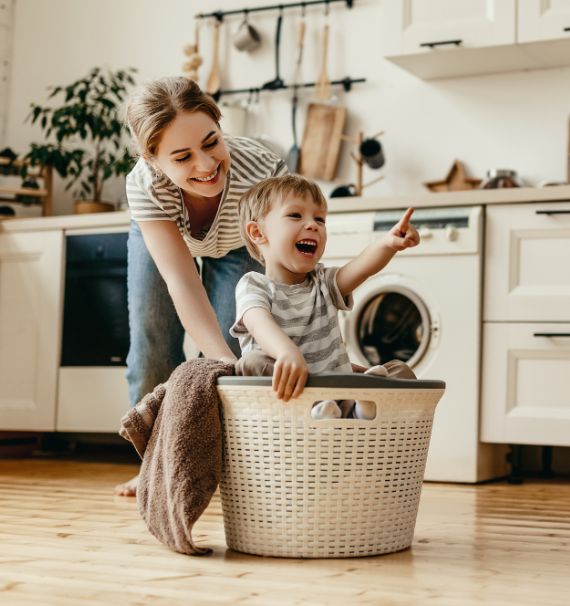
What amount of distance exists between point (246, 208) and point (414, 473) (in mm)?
530

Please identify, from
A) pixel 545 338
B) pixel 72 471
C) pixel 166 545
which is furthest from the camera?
pixel 72 471

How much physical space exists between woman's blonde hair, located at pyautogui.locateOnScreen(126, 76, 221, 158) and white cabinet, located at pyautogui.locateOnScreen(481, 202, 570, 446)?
1242 millimetres

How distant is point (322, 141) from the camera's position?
11.8 ft

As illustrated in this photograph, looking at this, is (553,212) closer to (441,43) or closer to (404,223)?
(441,43)

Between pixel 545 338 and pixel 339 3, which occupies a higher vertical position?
pixel 339 3

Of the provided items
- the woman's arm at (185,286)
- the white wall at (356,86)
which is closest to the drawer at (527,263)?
the white wall at (356,86)

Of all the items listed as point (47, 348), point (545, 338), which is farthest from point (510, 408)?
point (47, 348)

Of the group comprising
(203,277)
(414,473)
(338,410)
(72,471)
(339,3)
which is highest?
(339,3)

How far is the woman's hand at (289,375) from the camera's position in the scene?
4.68 feet

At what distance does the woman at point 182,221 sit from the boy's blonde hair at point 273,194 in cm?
10

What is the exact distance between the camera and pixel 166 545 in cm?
160

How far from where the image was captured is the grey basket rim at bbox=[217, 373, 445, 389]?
4.74 ft

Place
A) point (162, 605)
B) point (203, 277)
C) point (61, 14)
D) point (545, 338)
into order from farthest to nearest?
1. point (61, 14)
2. point (545, 338)
3. point (203, 277)
4. point (162, 605)

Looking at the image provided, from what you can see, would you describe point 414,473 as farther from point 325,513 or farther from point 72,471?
point 72,471
